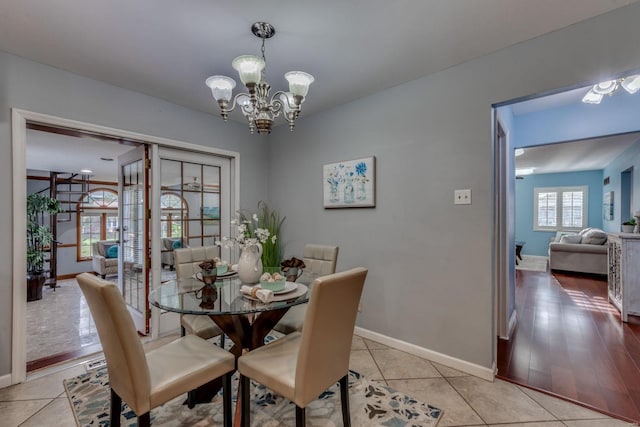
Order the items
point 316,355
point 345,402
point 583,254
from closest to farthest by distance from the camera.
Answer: point 316,355
point 345,402
point 583,254

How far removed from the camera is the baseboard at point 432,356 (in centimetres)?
218

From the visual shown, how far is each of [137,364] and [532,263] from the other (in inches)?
340

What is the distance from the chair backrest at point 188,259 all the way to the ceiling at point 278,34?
5.01 feet

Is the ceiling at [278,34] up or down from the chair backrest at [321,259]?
up

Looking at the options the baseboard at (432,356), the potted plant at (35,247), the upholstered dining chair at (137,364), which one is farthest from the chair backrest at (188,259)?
the potted plant at (35,247)

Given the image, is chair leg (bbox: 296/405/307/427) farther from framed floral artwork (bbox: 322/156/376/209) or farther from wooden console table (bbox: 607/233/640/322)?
wooden console table (bbox: 607/233/640/322)

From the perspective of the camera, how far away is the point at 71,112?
7.82 feet

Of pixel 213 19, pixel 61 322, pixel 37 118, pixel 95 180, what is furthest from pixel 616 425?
pixel 95 180

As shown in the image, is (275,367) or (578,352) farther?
(578,352)

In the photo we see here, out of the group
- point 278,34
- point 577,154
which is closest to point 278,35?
point 278,34

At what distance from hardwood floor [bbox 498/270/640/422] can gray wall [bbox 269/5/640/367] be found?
1.67ft

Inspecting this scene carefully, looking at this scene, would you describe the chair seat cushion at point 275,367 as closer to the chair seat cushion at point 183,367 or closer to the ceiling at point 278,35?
the chair seat cushion at point 183,367

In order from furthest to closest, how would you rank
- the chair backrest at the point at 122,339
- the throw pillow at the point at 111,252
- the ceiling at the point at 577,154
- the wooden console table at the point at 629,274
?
the throw pillow at the point at 111,252 → the ceiling at the point at 577,154 → the wooden console table at the point at 629,274 → the chair backrest at the point at 122,339

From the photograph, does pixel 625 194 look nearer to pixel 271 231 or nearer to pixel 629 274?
pixel 629 274
